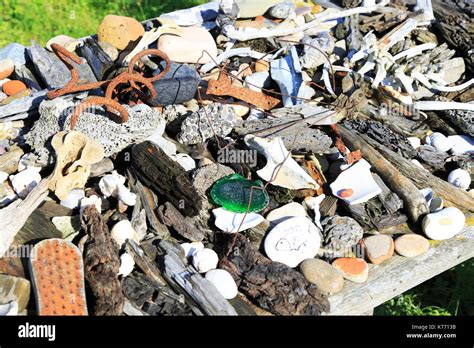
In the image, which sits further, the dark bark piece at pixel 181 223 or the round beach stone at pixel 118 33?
the round beach stone at pixel 118 33

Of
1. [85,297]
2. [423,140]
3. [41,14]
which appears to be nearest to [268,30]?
[423,140]

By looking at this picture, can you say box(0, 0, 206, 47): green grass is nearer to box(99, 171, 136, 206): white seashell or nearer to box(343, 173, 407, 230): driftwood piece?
box(99, 171, 136, 206): white seashell

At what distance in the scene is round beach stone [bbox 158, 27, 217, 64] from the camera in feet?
12.3

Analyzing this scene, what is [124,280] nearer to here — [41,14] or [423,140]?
[423,140]

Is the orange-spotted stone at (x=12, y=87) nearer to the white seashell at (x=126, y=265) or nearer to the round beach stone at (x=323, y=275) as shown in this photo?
the white seashell at (x=126, y=265)

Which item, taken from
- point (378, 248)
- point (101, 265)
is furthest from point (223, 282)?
point (378, 248)

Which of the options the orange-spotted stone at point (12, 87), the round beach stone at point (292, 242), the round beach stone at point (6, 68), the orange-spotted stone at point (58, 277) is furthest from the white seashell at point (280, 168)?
the round beach stone at point (6, 68)

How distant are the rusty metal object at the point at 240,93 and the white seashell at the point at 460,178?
957 mm

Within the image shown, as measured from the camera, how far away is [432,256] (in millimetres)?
3021

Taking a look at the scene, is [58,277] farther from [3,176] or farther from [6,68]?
[6,68]

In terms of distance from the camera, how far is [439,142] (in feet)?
11.8

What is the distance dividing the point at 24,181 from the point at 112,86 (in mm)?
600

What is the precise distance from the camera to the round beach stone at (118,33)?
394 centimetres

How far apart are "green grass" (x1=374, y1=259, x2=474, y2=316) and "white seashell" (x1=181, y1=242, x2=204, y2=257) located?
1598mm
